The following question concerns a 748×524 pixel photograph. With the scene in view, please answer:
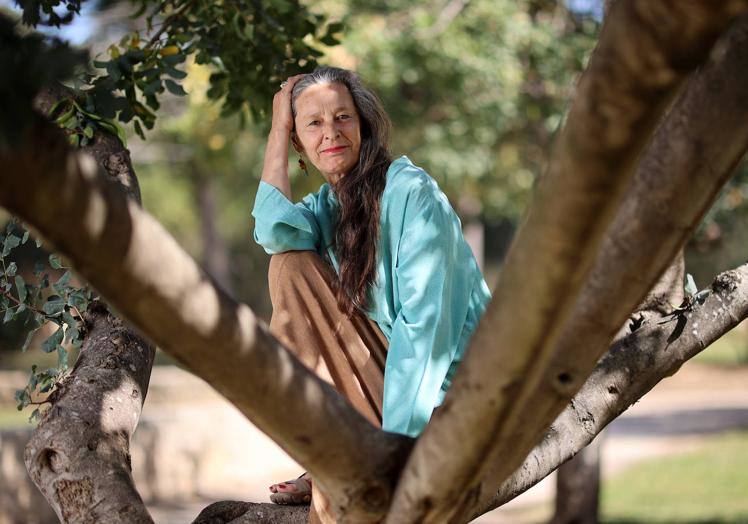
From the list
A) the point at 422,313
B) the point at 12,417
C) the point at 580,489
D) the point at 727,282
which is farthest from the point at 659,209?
the point at 12,417

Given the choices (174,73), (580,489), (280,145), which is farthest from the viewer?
(580,489)

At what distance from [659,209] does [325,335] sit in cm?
123

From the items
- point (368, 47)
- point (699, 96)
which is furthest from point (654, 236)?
point (368, 47)

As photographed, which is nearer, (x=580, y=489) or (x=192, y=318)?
(x=192, y=318)

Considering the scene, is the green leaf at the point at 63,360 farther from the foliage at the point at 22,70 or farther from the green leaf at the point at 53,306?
the foliage at the point at 22,70

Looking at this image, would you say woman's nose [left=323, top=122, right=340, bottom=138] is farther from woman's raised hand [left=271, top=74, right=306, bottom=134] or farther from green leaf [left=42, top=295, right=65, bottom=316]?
green leaf [left=42, top=295, right=65, bottom=316]

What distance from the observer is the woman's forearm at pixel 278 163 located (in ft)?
10.2

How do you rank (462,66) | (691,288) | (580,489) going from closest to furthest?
(691,288), (580,489), (462,66)

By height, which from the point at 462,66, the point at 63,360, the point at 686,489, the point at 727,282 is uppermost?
the point at 462,66

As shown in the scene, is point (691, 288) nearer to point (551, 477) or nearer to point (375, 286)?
point (375, 286)

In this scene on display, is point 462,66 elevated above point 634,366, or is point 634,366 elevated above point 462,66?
point 462,66

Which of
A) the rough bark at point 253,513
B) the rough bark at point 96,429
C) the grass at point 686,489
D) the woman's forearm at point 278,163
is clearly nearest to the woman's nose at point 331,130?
the woman's forearm at point 278,163

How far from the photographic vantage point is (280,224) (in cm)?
297

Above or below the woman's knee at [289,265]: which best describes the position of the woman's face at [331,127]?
above
